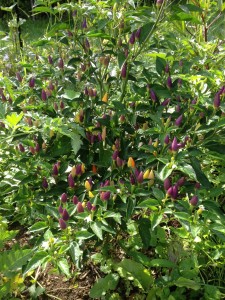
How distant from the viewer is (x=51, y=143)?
1619 millimetres

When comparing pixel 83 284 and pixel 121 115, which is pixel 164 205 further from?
pixel 83 284

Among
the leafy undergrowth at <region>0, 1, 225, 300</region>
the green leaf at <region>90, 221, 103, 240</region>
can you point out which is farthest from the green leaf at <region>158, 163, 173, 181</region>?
the green leaf at <region>90, 221, 103, 240</region>

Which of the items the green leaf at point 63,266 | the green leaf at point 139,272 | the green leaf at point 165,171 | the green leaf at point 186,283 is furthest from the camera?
the green leaf at point 139,272

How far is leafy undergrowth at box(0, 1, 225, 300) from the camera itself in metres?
1.38

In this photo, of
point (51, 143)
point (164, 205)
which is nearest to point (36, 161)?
point (51, 143)

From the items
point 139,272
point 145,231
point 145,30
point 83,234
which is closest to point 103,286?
point 139,272

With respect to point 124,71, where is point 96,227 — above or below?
below

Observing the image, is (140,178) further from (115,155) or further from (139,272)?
(139,272)

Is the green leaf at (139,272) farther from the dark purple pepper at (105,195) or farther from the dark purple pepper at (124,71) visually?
the dark purple pepper at (124,71)

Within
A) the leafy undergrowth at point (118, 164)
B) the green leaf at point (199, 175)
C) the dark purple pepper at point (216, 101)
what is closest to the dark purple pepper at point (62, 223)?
the leafy undergrowth at point (118, 164)

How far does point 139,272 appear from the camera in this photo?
5.46 feet

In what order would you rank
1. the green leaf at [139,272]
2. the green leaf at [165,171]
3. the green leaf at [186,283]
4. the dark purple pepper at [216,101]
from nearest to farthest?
the green leaf at [165,171]
the dark purple pepper at [216,101]
the green leaf at [186,283]
the green leaf at [139,272]

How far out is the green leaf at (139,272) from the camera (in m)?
1.66

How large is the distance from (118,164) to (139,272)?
1.63ft
